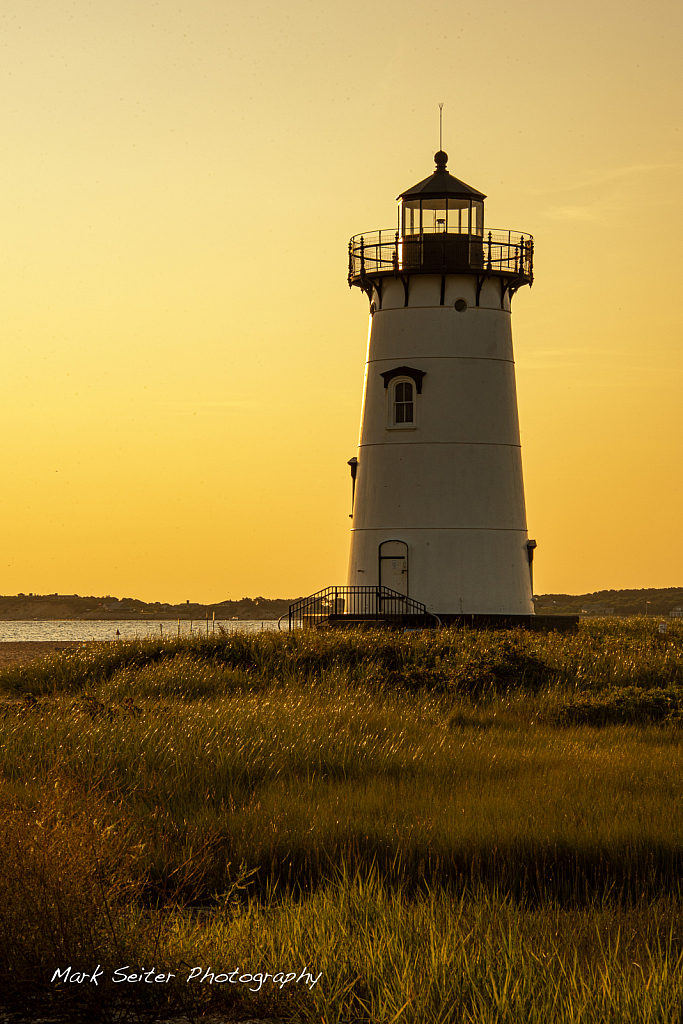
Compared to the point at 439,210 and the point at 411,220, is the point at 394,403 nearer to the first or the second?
the point at 411,220

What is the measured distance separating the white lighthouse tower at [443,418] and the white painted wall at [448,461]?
31 millimetres

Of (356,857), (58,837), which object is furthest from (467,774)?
(58,837)

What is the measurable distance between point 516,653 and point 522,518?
1148 cm

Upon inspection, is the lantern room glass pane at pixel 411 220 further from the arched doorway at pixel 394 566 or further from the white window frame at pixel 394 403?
the arched doorway at pixel 394 566

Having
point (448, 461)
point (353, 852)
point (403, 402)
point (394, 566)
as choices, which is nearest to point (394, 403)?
point (403, 402)

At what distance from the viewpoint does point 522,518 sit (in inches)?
1401

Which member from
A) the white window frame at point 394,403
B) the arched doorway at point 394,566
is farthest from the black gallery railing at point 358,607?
the white window frame at point 394,403

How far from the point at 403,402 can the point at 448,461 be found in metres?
2.47

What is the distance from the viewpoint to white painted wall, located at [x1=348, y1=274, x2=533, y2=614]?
34.2m

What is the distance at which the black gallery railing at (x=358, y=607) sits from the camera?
3425 cm

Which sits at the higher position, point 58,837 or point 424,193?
point 424,193

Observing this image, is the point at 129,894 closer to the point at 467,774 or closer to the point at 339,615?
the point at 467,774

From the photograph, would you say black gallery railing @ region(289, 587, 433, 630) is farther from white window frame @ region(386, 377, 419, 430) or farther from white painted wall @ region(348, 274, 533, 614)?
white window frame @ region(386, 377, 419, 430)

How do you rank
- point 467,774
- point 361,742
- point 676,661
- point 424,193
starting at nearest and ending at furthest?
1. point 467,774
2. point 361,742
3. point 676,661
4. point 424,193
